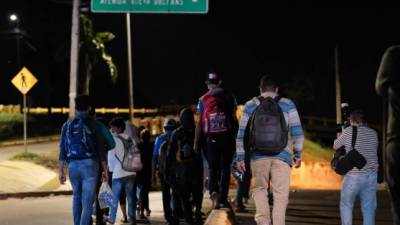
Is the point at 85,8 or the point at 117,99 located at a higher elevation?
the point at 85,8

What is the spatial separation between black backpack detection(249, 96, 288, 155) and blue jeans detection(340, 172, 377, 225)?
141 cm

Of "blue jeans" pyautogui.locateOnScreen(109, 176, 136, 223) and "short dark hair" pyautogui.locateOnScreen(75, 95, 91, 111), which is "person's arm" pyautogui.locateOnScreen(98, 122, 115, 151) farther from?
"blue jeans" pyautogui.locateOnScreen(109, 176, 136, 223)

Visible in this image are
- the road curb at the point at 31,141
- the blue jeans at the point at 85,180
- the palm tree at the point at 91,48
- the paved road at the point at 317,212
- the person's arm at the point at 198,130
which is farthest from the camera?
the palm tree at the point at 91,48

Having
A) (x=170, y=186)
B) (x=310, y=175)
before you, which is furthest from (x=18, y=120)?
(x=170, y=186)

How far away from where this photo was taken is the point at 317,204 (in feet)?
44.3

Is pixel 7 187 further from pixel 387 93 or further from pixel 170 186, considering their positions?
pixel 387 93

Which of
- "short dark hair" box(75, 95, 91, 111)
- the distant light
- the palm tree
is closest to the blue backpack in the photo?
"short dark hair" box(75, 95, 91, 111)

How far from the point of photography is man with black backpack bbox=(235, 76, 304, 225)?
7590 mm

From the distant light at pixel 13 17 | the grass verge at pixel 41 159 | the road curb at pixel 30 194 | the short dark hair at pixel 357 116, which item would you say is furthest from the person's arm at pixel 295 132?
the distant light at pixel 13 17

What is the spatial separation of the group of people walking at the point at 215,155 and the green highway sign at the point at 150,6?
248 inches

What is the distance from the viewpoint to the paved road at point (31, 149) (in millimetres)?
28078

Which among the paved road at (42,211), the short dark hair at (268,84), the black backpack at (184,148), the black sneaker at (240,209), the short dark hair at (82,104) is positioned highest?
the short dark hair at (268,84)

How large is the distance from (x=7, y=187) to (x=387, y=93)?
15.8 metres

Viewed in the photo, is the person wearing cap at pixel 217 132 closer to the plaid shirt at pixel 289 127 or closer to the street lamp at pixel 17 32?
Result: the plaid shirt at pixel 289 127
